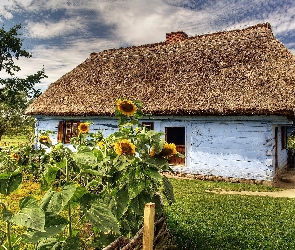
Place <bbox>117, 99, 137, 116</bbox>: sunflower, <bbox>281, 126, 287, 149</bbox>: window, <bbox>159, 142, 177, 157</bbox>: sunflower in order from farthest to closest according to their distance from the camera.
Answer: <bbox>281, 126, 287, 149</bbox>: window → <bbox>117, 99, 137, 116</bbox>: sunflower → <bbox>159, 142, 177, 157</bbox>: sunflower

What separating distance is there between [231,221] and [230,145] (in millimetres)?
5205

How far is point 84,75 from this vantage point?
1545 centimetres

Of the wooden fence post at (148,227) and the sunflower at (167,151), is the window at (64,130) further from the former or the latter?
the wooden fence post at (148,227)

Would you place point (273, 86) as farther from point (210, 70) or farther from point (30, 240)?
point (30, 240)

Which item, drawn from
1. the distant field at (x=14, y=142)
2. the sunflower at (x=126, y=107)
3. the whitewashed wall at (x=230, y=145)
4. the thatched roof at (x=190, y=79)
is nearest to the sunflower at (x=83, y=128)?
the sunflower at (x=126, y=107)

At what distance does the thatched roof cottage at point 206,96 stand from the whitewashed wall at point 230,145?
0.03 metres

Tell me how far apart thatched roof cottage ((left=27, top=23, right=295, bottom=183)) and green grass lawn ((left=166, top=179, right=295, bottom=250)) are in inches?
107

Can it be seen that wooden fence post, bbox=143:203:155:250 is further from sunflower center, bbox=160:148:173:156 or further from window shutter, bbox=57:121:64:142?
window shutter, bbox=57:121:64:142

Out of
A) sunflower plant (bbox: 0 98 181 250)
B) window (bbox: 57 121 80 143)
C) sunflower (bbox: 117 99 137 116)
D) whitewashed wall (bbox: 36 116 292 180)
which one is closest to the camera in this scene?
sunflower plant (bbox: 0 98 181 250)

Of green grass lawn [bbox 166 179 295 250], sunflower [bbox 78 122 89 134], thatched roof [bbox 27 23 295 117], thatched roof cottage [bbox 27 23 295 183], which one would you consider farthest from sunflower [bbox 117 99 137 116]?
thatched roof [bbox 27 23 295 117]

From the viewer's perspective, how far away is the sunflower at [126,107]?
9.37ft

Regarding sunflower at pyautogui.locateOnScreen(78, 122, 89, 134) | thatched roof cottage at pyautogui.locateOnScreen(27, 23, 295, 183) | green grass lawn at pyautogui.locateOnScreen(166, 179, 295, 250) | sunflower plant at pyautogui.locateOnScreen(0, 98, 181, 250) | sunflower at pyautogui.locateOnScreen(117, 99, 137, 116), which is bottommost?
green grass lawn at pyautogui.locateOnScreen(166, 179, 295, 250)

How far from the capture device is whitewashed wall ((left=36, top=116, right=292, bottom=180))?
9609 millimetres

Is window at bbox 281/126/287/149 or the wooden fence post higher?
window at bbox 281/126/287/149
